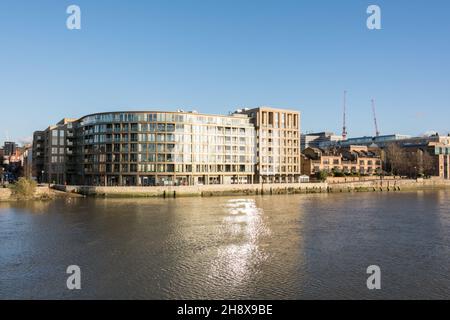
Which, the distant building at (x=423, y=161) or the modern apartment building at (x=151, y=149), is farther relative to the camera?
the distant building at (x=423, y=161)

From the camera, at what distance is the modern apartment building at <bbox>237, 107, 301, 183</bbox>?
12950 centimetres

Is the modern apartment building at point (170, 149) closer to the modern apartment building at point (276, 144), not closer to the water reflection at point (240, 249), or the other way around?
the modern apartment building at point (276, 144)

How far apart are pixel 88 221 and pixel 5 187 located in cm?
A: 4347

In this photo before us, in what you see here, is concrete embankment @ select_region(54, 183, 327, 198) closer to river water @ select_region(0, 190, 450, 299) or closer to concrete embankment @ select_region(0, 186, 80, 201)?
concrete embankment @ select_region(0, 186, 80, 201)

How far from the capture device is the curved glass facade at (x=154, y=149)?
11075cm

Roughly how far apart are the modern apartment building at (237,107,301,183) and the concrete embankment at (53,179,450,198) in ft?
38.1

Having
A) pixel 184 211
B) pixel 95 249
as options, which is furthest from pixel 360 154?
pixel 95 249

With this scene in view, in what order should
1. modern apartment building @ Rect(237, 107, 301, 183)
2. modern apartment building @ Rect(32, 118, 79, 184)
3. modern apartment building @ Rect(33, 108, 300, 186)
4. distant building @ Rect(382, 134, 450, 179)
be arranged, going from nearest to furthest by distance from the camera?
modern apartment building @ Rect(33, 108, 300, 186), modern apartment building @ Rect(32, 118, 79, 184), modern apartment building @ Rect(237, 107, 301, 183), distant building @ Rect(382, 134, 450, 179)

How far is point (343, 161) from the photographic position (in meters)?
160

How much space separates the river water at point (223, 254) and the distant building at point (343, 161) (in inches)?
3213

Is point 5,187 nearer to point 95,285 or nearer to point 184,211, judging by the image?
point 184,211

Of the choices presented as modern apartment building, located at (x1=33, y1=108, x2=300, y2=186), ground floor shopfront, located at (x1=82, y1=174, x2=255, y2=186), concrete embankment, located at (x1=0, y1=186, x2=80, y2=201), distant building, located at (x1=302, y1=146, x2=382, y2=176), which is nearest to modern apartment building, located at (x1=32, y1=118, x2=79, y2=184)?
modern apartment building, located at (x1=33, y1=108, x2=300, y2=186)

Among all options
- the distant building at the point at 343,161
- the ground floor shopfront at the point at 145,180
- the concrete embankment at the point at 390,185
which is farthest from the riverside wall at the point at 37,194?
the distant building at the point at 343,161

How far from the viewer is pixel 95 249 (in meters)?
41.3
